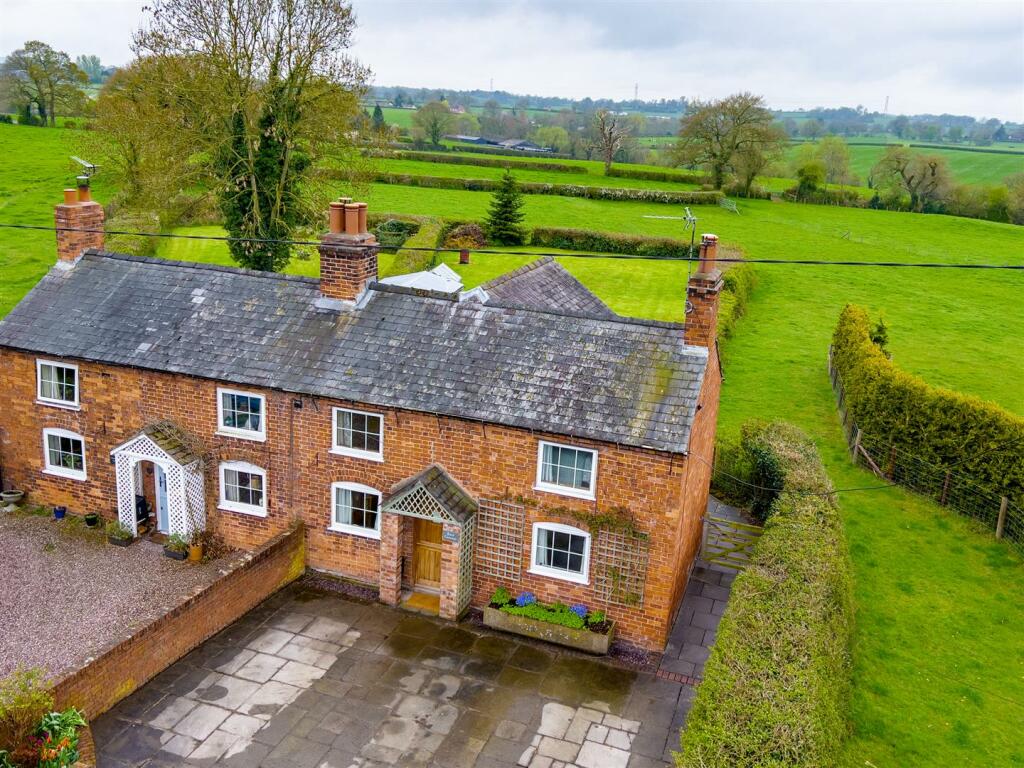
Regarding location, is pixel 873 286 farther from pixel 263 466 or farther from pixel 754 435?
pixel 263 466

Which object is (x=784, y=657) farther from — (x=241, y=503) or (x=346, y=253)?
(x=241, y=503)

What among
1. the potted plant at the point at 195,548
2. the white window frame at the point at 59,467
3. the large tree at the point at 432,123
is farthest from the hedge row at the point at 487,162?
the potted plant at the point at 195,548

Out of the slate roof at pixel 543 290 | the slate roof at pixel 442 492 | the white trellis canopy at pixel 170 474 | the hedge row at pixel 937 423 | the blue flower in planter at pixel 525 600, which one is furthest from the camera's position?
the hedge row at pixel 937 423

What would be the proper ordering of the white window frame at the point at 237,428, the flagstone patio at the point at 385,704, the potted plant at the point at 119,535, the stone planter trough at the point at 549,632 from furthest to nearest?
the potted plant at the point at 119,535
the white window frame at the point at 237,428
the stone planter trough at the point at 549,632
the flagstone patio at the point at 385,704

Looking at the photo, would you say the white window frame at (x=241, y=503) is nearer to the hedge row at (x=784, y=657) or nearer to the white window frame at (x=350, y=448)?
the white window frame at (x=350, y=448)

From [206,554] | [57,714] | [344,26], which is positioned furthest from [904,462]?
[344,26]

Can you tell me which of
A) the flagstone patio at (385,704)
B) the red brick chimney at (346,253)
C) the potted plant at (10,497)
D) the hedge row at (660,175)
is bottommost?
the flagstone patio at (385,704)

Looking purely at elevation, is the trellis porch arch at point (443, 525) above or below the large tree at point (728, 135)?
below
